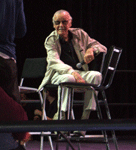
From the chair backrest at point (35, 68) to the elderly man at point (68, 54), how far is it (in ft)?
1.63

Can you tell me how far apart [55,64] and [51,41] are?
0.89 ft

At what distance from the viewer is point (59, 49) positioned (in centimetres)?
253

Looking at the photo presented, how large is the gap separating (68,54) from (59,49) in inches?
3.8

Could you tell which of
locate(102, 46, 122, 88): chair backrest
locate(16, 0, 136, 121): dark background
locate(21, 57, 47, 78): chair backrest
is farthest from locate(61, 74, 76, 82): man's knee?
locate(16, 0, 136, 121): dark background

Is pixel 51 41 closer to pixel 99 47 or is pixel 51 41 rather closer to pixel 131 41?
pixel 99 47

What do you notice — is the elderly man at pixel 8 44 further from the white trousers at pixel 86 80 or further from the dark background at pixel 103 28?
the dark background at pixel 103 28

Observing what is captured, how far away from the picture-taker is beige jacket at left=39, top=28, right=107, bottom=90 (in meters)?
2.33

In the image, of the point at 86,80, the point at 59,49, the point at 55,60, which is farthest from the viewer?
the point at 59,49

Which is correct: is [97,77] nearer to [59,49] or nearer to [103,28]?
[59,49]

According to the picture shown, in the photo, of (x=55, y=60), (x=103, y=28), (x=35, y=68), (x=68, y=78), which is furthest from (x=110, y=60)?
(x=103, y=28)

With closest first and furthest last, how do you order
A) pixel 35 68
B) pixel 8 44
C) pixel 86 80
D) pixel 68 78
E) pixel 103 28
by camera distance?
pixel 8 44 < pixel 68 78 < pixel 86 80 < pixel 35 68 < pixel 103 28

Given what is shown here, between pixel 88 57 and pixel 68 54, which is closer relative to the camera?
pixel 88 57

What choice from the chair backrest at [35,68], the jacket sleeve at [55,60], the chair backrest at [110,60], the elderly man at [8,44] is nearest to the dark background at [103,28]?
the chair backrest at [35,68]

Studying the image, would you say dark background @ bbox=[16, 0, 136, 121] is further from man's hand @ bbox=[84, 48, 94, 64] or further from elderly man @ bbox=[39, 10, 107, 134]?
man's hand @ bbox=[84, 48, 94, 64]
